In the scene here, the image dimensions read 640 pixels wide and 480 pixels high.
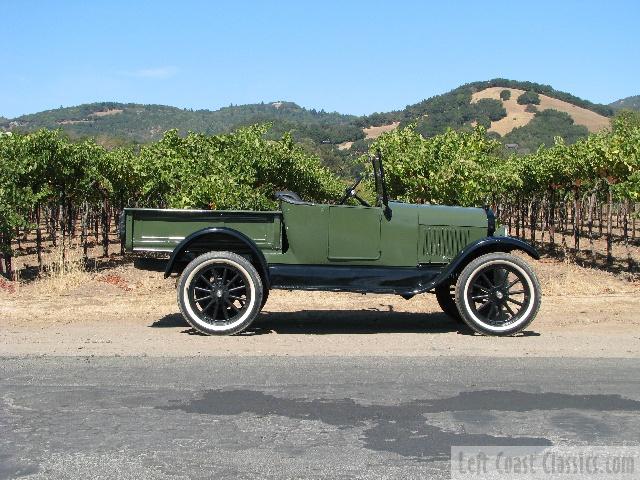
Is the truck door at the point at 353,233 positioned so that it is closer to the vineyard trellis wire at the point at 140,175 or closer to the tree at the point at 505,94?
the vineyard trellis wire at the point at 140,175

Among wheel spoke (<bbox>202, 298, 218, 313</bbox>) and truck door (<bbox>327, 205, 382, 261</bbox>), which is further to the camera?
truck door (<bbox>327, 205, 382, 261</bbox>)

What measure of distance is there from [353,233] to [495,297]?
67.6 inches

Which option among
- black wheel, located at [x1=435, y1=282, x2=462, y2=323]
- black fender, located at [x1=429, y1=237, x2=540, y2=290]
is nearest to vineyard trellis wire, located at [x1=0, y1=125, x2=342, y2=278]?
black wheel, located at [x1=435, y1=282, x2=462, y2=323]

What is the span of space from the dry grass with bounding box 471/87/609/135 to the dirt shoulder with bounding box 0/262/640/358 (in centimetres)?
14195

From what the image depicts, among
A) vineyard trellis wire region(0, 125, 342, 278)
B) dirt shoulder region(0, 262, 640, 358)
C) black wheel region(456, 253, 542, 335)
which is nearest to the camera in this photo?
dirt shoulder region(0, 262, 640, 358)

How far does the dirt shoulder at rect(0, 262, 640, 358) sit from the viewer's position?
6.91 metres

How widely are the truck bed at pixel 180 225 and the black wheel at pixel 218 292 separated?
1.07 feet

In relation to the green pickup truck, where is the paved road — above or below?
below

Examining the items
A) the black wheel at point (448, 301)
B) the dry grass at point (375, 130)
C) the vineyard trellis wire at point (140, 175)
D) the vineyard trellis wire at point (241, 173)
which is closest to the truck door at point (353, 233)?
the black wheel at point (448, 301)

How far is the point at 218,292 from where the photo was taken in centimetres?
787

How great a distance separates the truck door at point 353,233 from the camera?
802cm

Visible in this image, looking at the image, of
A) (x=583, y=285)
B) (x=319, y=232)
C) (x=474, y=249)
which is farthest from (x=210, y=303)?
(x=583, y=285)

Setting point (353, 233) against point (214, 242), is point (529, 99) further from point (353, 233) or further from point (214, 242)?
point (214, 242)

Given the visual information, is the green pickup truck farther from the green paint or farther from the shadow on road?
the shadow on road
